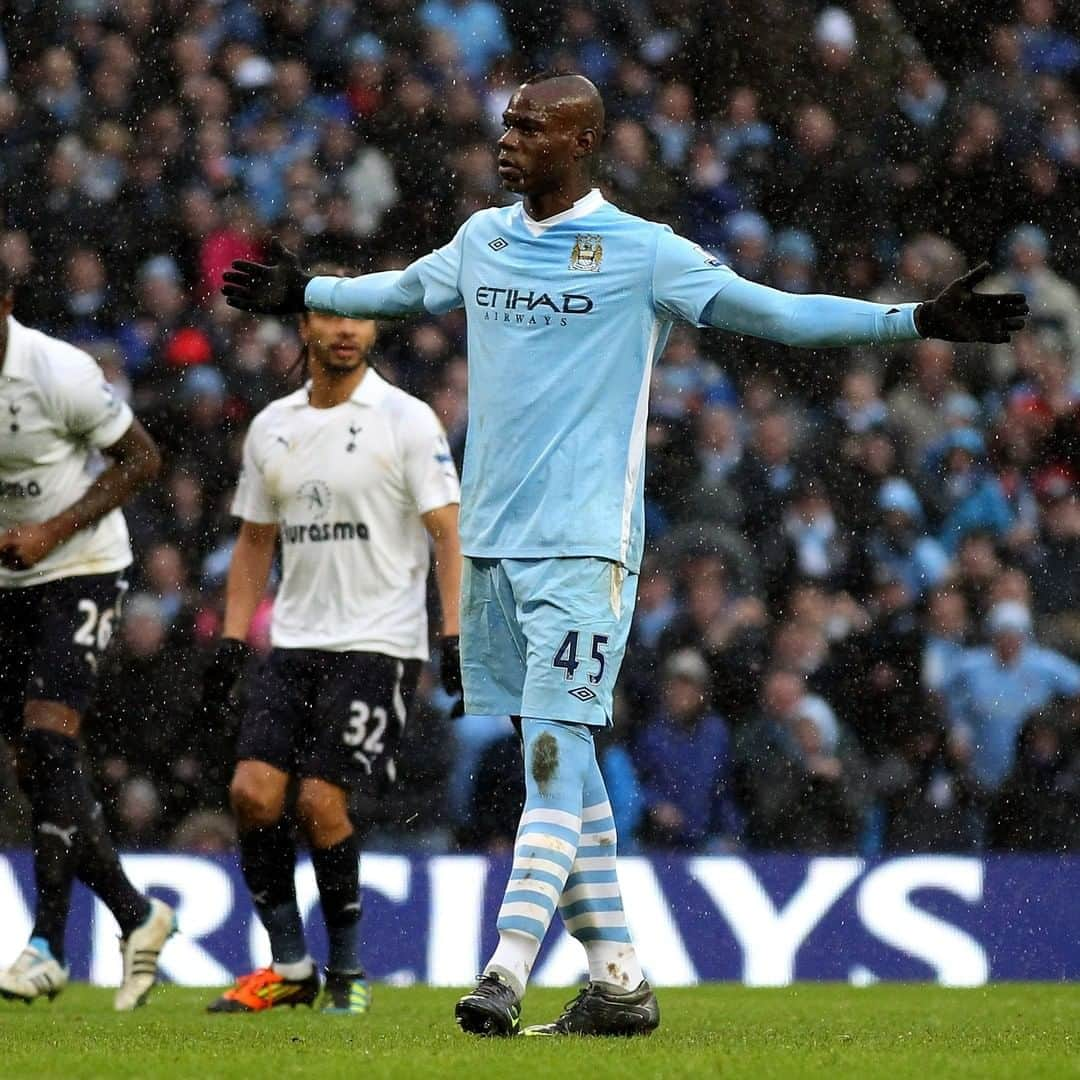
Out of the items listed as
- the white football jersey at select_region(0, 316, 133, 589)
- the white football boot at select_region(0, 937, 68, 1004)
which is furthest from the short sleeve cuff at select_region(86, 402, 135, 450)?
the white football boot at select_region(0, 937, 68, 1004)

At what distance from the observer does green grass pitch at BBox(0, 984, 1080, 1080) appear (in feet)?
14.4

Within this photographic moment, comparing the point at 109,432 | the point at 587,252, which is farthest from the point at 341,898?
the point at 587,252

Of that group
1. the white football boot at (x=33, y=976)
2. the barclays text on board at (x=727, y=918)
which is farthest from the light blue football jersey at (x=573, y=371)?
the barclays text on board at (x=727, y=918)

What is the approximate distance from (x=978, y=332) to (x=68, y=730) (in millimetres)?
3361

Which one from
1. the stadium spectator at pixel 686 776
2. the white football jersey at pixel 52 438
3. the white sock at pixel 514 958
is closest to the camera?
the white sock at pixel 514 958

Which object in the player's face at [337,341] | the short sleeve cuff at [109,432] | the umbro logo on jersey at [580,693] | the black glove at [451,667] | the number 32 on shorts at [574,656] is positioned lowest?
the black glove at [451,667]

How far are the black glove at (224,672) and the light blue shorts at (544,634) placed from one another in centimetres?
209

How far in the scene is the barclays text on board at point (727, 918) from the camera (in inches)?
346

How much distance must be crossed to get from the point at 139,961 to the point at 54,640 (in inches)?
40.4

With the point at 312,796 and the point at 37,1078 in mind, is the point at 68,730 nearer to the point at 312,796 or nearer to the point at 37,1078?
the point at 312,796

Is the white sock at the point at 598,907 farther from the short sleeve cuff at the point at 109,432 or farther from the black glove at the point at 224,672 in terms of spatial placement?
the short sleeve cuff at the point at 109,432

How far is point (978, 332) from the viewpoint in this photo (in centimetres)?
474

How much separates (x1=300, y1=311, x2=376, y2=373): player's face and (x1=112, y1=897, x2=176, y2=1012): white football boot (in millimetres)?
1855

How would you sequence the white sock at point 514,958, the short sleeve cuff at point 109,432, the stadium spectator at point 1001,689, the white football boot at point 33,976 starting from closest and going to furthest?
the white sock at point 514,958 < the white football boot at point 33,976 < the short sleeve cuff at point 109,432 < the stadium spectator at point 1001,689
